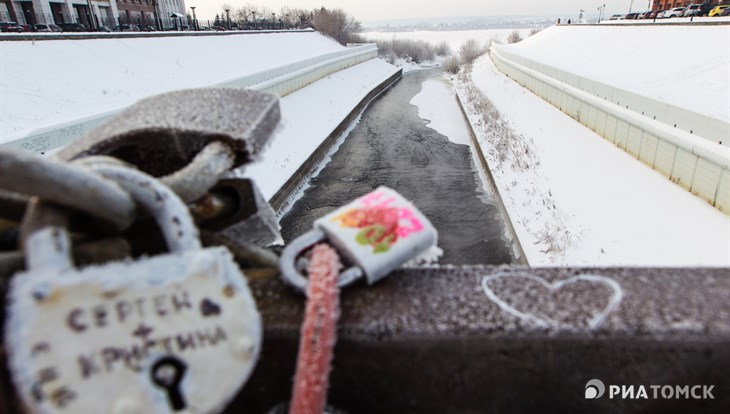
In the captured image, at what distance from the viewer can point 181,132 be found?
1493mm

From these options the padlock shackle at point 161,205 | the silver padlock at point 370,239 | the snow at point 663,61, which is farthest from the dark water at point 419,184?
the padlock shackle at point 161,205

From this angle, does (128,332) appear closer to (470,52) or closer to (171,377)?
(171,377)

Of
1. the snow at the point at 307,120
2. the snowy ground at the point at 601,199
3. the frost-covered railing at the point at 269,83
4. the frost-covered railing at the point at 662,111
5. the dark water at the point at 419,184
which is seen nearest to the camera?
the snowy ground at the point at 601,199

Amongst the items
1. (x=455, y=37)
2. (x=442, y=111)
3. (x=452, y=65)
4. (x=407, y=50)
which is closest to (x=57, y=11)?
(x=407, y=50)

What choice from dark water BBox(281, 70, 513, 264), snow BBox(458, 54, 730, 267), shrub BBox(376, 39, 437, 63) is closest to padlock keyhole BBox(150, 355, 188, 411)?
snow BBox(458, 54, 730, 267)

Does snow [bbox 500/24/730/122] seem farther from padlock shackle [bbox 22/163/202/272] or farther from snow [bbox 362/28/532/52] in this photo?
snow [bbox 362/28/532/52]

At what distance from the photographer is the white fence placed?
21.1 ft

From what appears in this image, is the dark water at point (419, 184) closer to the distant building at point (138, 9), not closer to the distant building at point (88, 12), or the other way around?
the distant building at point (88, 12)

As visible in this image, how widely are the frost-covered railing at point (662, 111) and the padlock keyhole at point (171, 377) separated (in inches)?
297

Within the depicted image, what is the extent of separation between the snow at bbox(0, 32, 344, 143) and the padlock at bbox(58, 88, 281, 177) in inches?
292

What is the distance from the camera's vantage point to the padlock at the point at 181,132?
1468 mm

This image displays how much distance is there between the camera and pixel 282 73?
19.0 meters

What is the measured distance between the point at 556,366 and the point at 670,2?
65.2 metres

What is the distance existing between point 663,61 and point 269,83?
12.0m
